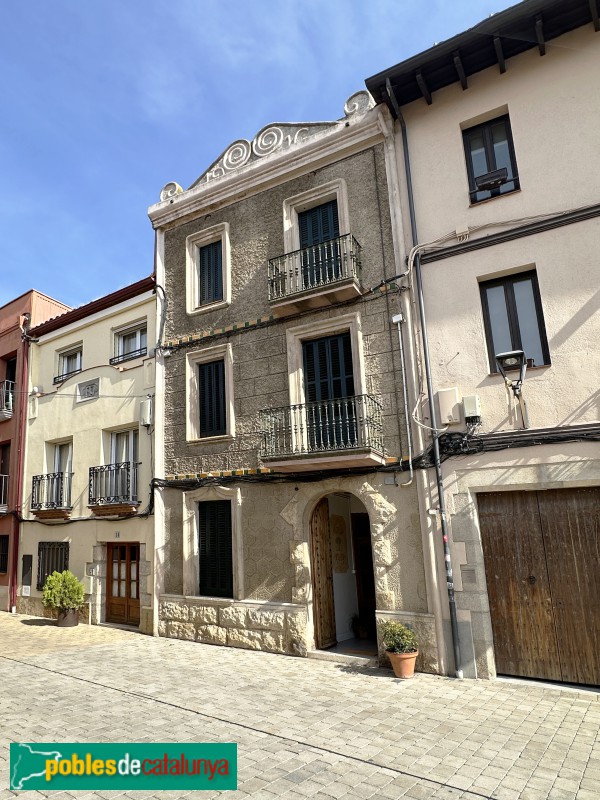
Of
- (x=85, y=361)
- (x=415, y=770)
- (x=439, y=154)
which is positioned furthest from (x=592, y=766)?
(x=85, y=361)

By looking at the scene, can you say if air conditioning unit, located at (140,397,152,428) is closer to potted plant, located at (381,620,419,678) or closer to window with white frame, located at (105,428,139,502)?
window with white frame, located at (105,428,139,502)

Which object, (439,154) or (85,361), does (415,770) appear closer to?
(439,154)

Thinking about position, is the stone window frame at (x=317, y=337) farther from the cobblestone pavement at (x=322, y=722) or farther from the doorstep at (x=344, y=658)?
the cobblestone pavement at (x=322, y=722)

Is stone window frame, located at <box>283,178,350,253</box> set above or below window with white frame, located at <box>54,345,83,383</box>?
above

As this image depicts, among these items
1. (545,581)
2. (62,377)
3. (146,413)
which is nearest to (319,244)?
(146,413)

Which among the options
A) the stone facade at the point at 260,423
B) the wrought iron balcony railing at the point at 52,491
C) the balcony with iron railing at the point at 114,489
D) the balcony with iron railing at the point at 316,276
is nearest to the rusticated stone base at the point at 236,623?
the stone facade at the point at 260,423

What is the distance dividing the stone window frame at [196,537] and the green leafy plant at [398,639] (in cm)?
324

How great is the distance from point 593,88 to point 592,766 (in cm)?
894

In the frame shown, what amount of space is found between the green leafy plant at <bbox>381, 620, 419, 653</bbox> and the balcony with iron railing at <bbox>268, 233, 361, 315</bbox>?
5512mm

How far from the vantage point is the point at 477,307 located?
840cm

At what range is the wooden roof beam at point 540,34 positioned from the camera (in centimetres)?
808

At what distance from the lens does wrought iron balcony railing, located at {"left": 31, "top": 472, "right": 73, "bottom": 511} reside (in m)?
13.9

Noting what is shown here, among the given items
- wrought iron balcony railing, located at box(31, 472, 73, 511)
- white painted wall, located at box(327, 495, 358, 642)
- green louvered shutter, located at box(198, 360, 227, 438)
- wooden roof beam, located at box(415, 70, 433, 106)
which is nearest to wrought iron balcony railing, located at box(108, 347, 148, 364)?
green louvered shutter, located at box(198, 360, 227, 438)

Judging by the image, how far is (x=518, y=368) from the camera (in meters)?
7.76
